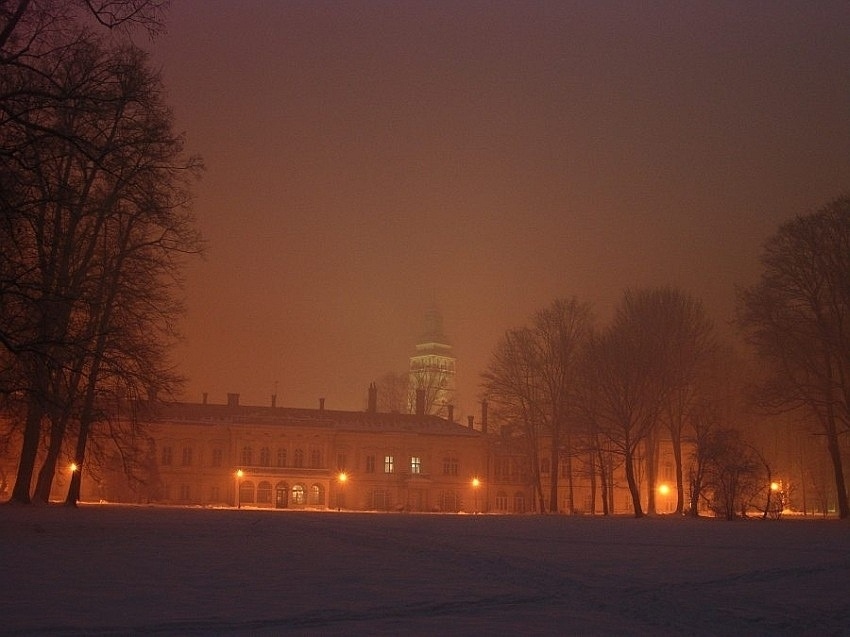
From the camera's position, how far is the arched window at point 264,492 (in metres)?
69.6

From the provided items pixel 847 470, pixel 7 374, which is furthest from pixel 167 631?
pixel 847 470

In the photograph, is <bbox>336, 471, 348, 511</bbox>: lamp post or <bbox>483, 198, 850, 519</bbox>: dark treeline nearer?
<bbox>483, 198, 850, 519</bbox>: dark treeline

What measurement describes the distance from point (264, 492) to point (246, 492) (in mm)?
1556

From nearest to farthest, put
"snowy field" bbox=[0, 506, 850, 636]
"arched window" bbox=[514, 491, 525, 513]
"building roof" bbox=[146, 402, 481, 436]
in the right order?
"snowy field" bbox=[0, 506, 850, 636]
"building roof" bbox=[146, 402, 481, 436]
"arched window" bbox=[514, 491, 525, 513]

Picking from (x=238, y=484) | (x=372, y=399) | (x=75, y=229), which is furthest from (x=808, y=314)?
→ (x=372, y=399)

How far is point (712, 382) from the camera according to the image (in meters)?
50.6

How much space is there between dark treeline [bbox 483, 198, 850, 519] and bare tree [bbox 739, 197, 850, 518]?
46 millimetres

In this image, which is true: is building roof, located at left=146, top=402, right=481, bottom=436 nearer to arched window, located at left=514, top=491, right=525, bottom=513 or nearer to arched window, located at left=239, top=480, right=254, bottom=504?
arched window, located at left=239, top=480, right=254, bottom=504

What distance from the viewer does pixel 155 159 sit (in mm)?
21203

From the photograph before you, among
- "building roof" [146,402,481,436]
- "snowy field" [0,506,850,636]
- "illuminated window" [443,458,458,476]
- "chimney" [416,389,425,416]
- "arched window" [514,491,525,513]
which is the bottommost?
"arched window" [514,491,525,513]

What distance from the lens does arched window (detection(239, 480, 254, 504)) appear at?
226 ft

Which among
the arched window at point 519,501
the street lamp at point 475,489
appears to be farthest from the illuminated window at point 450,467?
the arched window at point 519,501

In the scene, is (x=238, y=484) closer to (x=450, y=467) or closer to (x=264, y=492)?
(x=264, y=492)

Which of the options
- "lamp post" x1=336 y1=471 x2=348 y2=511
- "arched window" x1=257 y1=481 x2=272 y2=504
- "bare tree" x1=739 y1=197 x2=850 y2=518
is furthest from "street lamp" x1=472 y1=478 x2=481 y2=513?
"bare tree" x1=739 y1=197 x2=850 y2=518
